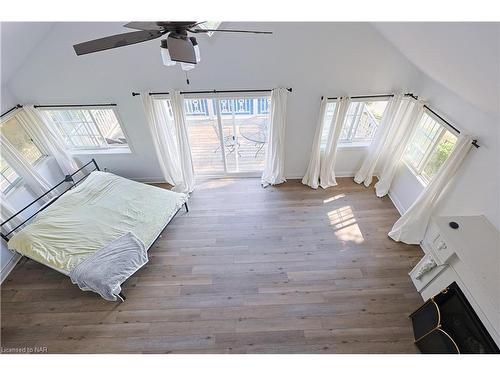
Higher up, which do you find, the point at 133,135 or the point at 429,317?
the point at 133,135

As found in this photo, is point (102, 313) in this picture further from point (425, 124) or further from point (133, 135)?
point (425, 124)

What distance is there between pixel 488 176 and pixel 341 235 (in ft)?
6.42

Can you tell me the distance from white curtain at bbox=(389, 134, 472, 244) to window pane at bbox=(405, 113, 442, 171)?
2.53 feet

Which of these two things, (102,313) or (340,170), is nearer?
(102,313)

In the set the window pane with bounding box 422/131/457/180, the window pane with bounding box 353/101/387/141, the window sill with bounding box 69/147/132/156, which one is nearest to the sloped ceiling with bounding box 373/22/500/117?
the window pane with bounding box 422/131/457/180

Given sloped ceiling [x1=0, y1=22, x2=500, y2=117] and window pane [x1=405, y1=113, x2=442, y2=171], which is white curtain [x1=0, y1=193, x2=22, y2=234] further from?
window pane [x1=405, y1=113, x2=442, y2=171]

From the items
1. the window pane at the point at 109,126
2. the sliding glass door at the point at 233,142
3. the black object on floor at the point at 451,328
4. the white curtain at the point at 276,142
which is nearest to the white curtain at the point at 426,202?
the black object on floor at the point at 451,328

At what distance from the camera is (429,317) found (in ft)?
8.80

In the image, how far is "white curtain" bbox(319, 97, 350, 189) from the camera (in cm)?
417

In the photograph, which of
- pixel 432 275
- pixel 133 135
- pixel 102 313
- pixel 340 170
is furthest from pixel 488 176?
pixel 133 135

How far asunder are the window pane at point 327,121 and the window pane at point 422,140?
1.35 meters

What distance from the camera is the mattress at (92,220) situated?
11.0 feet

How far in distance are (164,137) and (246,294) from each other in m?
2.93

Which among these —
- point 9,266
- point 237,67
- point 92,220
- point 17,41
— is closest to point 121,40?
point 237,67
